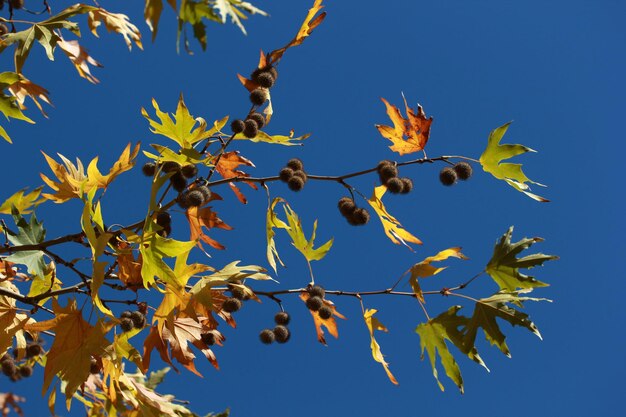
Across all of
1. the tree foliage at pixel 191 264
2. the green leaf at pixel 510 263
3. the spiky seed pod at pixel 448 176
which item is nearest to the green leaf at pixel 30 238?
the tree foliage at pixel 191 264

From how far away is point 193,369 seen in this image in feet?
7.93

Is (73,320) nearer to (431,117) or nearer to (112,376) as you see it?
(112,376)

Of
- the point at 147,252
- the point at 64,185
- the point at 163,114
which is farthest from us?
the point at 64,185

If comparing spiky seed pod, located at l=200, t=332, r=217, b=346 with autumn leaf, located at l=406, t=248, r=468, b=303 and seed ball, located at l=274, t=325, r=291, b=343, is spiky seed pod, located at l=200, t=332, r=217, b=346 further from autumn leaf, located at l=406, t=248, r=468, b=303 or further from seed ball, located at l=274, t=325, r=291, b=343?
autumn leaf, located at l=406, t=248, r=468, b=303

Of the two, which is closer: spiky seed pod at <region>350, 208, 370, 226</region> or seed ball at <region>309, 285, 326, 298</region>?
spiky seed pod at <region>350, 208, 370, 226</region>

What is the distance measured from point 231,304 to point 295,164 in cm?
55

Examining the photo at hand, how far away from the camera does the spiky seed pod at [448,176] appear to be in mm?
2605

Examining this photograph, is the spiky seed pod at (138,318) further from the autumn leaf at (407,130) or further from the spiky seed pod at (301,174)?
the autumn leaf at (407,130)

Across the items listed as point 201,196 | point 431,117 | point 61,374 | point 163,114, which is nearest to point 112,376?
point 61,374

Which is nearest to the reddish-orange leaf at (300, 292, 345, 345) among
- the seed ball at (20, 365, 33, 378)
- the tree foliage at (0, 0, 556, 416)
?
the tree foliage at (0, 0, 556, 416)

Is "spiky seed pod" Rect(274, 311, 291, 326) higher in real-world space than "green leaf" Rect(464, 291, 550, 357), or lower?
higher

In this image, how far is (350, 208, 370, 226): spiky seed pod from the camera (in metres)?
2.44

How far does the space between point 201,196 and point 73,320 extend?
24.5 inches

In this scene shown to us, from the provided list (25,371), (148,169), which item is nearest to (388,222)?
(148,169)
